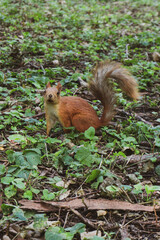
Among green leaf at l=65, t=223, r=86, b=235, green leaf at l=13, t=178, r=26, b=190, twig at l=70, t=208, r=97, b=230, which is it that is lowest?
twig at l=70, t=208, r=97, b=230

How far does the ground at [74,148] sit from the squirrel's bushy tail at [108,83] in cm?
22

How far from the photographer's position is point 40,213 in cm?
226

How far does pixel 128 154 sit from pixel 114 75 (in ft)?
3.34

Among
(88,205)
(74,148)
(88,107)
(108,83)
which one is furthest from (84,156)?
(108,83)

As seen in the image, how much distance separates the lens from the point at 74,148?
9.83ft

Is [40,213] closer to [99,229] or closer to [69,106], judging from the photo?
[99,229]

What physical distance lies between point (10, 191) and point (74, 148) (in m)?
0.84

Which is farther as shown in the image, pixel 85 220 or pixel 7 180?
pixel 7 180

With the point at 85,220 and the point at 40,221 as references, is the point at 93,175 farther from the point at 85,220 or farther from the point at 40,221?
the point at 40,221

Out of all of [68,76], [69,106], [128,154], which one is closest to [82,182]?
[128,154]

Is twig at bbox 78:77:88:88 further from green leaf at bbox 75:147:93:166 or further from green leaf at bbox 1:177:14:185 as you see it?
green leaf at bbox 1:177:14:185

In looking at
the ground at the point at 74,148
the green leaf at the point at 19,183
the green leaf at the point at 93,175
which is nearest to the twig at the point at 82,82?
the ground at the point at 74,148

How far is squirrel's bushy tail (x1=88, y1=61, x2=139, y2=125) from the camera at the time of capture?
368cm

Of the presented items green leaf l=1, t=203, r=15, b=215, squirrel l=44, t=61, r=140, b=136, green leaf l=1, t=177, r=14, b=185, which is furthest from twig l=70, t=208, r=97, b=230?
squirrel l=44, t=61, r=140, b=136
